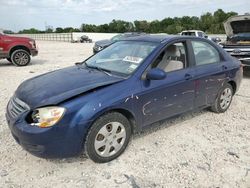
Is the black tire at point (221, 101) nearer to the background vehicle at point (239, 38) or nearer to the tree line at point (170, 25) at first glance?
the background vehicle at point (239, 38)

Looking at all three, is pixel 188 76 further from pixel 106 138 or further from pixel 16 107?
pixel 16 107

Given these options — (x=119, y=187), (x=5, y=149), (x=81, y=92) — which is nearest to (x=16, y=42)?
(x=5, y=149)

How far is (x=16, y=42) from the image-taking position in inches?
421

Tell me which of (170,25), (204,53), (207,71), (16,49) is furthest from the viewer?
(170,25)

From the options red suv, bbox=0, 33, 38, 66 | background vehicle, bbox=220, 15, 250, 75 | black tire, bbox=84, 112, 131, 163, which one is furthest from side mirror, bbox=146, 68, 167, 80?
red suv, bbox=0, 33, 38, 66

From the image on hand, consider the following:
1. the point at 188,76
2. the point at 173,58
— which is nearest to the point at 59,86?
the point at 173,58

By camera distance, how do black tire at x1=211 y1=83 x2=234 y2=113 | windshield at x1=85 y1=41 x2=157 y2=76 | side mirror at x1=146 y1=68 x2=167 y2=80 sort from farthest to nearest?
black tire at x1=211 y1=83 x2=234 y2=113 < windshield at x1=85 y1=41 x2=157 y2=76 < side mirror at x1=146 y1=68 x2=167 y2=80

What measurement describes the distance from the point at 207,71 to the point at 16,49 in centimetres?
879

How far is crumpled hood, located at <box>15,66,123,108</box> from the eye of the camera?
306 centimetres

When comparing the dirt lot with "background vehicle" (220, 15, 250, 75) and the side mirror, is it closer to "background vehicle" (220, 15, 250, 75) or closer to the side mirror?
the side mirror

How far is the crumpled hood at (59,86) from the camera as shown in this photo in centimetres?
306

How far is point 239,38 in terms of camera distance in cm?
957

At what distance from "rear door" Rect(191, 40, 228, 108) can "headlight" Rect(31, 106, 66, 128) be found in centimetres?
231

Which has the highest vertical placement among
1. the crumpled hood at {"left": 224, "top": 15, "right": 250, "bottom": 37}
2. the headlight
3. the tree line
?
the tree line
